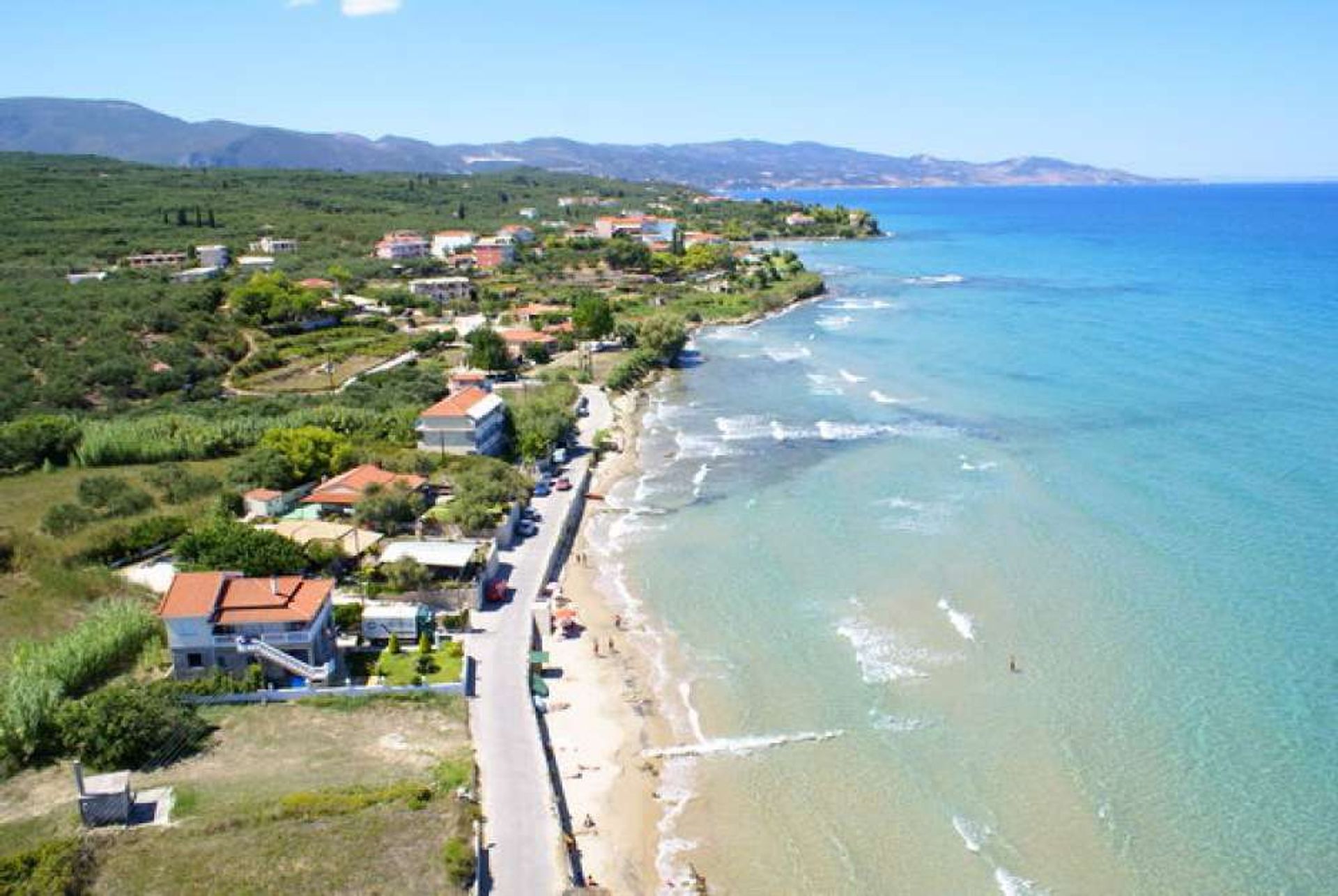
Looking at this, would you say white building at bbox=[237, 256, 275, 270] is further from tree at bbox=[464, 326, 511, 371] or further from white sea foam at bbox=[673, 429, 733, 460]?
white sea foam at bbox=[673, 429, 733, 460]

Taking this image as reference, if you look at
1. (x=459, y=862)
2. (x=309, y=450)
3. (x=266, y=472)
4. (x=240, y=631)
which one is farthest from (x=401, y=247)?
(x=459, y=862)

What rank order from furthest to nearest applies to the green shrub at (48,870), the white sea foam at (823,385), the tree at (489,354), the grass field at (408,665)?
the tree at (489,354) → the white sea foam at (823,385) → the grass field at (408,665) → the green shrub at (48,870)

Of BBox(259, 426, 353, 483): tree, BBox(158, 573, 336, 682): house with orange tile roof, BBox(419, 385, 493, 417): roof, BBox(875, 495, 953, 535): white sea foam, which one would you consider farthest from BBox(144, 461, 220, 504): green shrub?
BBox(875, 495, 953, 535): white sea foam

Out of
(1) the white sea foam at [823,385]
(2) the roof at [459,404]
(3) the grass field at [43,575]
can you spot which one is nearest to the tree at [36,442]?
(3) the grass field at [43,575]

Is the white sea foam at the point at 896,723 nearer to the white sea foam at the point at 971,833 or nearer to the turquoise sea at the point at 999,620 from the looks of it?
the turquoise sea at the point at 999,620

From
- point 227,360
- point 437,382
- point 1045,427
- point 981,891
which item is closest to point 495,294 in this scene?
point 227,360

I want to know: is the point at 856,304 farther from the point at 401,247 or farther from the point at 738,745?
the point at 738,745
